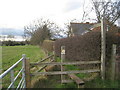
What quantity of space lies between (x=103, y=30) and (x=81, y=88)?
82.9 inches

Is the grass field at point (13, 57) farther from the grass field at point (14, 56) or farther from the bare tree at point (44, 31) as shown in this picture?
the bare tree at point (44, 31)

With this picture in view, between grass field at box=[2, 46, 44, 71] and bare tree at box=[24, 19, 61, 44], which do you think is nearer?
grass field at box=[2, 46, 44, 71]

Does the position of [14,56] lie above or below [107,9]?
below

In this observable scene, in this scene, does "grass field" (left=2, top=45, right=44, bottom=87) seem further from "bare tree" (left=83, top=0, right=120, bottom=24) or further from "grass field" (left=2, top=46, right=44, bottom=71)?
"bare tree" (left=83, top=0, right=120, bottom=24)

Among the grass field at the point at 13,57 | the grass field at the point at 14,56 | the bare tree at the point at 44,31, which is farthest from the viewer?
the bare tree at the point at 44,31

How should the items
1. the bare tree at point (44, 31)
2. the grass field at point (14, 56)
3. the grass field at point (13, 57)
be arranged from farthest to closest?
the bare tree at point (44, 31)
the grass field at point (14, 56)
the grass field at point (13, 57)

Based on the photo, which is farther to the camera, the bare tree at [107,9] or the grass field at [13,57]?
the bare tree at [107,9]

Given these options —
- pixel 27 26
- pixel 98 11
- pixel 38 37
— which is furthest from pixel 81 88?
pixel 27 26

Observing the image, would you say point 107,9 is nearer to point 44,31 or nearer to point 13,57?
point 13,57

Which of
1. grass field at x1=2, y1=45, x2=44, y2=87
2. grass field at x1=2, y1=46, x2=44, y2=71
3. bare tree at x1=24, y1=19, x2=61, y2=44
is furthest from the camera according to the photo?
bare tree at x1=24, y1=19, x2=61, y2=44

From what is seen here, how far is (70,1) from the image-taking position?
7.35 metres

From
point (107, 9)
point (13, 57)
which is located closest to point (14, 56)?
point (13, 57)

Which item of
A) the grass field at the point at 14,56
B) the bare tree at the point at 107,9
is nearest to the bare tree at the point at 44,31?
the grass field at the point at 14,56

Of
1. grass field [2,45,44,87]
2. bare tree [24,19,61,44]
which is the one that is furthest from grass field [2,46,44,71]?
bare tree [24,19,61,44]
